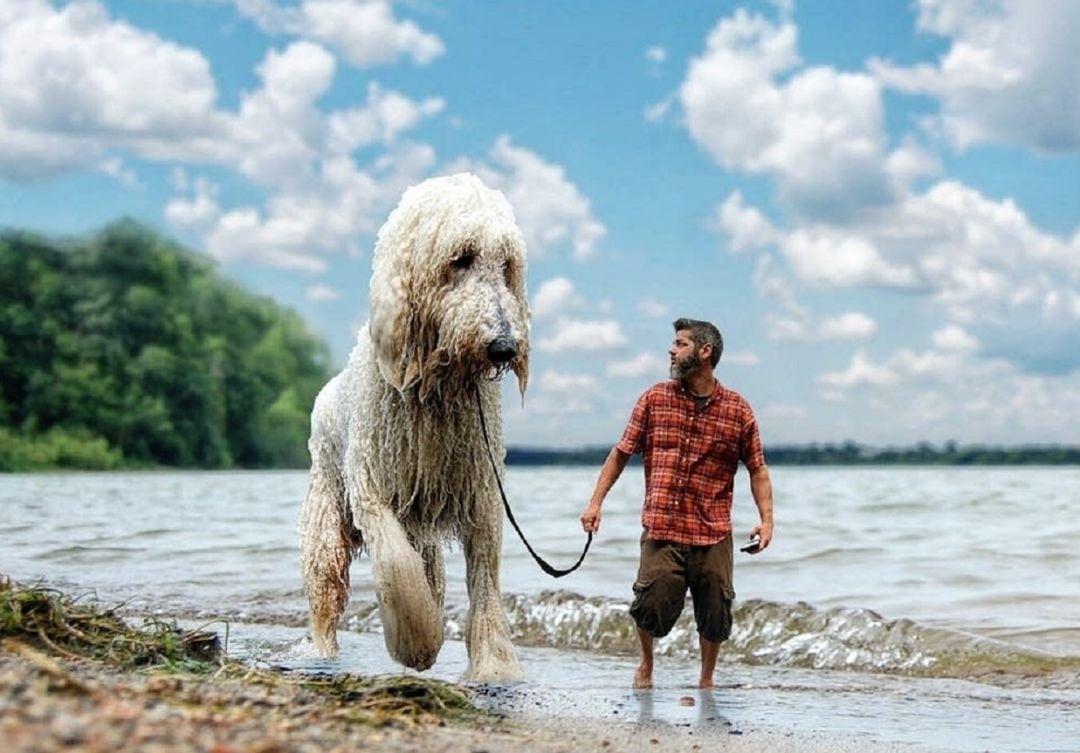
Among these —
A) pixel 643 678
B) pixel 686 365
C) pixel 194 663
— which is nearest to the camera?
pixel 194 663

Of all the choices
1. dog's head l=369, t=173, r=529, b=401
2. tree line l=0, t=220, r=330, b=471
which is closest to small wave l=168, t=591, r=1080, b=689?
dog's head l=369, t=173, r=529, b=401

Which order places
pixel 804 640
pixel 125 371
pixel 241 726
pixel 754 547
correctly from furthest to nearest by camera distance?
pixel 125 371
pixel 804 640
pixel 754 547
pixel 241 726

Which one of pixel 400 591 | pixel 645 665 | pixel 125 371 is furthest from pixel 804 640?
pixel 125 371

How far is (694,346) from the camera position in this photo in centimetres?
783

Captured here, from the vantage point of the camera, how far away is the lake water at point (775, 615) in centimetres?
758

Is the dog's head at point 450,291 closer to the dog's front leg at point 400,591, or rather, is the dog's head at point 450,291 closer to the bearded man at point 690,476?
the dog's front leg at point 400,591

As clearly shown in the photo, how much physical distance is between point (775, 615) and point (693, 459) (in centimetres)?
369

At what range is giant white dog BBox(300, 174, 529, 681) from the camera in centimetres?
657

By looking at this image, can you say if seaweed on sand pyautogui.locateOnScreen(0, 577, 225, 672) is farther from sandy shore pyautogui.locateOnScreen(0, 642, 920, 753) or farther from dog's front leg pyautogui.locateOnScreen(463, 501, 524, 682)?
dog's front leg pyautogui.locateOnScreen(463, 501, 524, 682)

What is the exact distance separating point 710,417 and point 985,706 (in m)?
2.24

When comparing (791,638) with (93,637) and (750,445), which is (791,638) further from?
(93,637)

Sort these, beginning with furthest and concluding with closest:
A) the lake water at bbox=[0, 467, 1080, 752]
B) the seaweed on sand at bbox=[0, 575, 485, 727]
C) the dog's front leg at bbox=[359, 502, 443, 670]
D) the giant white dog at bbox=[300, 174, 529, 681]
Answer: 1. the lake water at bbox=[0, 467, 1080, 752]
2. the dog's front leg at bbox=[359, 502, 443, 670]
3. the giant white dog at bbox=[300, 174, 529, 681]
4. the seaweed on sand at bbox=[0, 575, 485, 727]

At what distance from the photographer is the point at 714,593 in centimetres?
796

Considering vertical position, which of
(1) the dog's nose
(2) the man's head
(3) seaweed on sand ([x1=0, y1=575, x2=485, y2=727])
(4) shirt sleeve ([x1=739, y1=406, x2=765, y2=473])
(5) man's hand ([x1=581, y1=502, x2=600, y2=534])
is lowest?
(3) seaweed on sand ([x1=0, y1=575, x2=485, y2=727])
